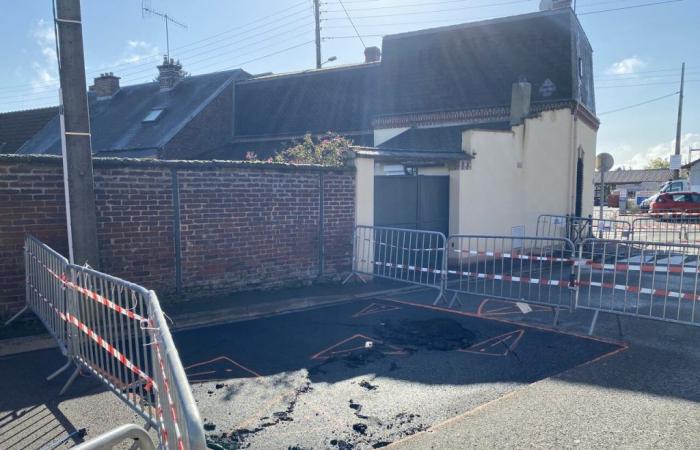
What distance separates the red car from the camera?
2859 centimetres

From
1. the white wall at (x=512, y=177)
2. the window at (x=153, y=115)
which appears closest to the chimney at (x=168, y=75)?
the window at (x=153, y=115)

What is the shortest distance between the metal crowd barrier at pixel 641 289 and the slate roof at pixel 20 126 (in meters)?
27.7

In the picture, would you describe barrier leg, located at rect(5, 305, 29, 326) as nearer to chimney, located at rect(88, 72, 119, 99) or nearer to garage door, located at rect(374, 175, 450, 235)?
garage door, located at rect(374, 175, 450, 235)

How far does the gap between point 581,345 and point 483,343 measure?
1249 millimetres

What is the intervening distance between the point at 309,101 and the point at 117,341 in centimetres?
1856

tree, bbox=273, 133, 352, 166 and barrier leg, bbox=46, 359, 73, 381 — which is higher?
tree, bbox=273, 133, 352, 166

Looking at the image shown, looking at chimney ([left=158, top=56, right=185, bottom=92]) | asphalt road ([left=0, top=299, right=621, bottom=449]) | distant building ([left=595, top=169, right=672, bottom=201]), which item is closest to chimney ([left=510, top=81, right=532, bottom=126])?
asphalt road ([left=0, top=299, right=621, bottom=449])

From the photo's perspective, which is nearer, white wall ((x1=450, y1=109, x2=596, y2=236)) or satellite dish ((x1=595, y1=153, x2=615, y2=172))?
white wall ((x1=450, y1=109, x2=596, y2=236))

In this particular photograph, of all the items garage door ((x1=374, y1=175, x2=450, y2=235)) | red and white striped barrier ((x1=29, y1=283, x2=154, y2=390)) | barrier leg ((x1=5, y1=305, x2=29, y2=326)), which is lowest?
barrier leg ((x1=5, y1=305, x2=29, y2=326))

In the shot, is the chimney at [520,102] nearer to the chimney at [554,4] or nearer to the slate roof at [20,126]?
the chimney at [554,4]

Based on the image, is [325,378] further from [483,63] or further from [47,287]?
[483,63]

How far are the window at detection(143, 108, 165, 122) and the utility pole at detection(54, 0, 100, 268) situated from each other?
17078mm

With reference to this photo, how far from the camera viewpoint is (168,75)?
974 inches

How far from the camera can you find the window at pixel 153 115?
21.9 metres
